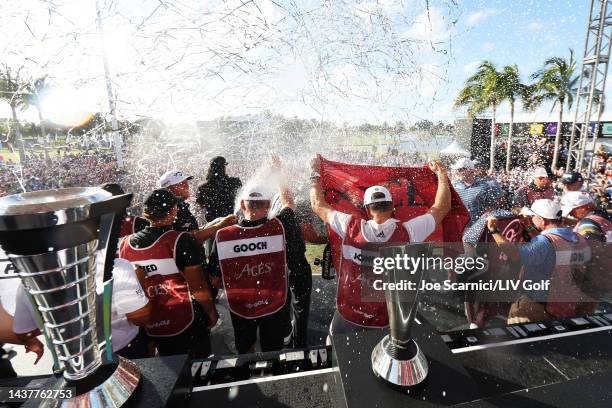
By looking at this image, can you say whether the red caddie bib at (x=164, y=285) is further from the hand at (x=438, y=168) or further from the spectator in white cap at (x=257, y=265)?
the hand at (x=438, y=168)

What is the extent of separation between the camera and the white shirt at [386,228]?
221 centimetres

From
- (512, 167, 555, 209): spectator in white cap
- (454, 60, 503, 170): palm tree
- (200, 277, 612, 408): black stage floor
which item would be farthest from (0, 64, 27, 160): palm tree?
(454, 60, 503, 170): palm tree

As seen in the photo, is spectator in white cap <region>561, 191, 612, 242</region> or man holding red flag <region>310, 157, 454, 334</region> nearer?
man holding red flag <region>310, 157, 454, 334</region>

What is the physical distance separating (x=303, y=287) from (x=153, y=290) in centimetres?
151

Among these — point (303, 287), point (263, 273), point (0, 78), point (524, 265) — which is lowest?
point (303, 287)

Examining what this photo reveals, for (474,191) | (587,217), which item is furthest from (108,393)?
(474,191)

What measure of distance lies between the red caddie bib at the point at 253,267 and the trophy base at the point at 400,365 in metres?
1.60

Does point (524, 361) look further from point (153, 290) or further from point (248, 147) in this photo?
point (248, 147)

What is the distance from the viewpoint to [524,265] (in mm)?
2783

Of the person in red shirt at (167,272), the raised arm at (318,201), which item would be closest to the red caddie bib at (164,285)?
the person in red shirt at (167,272)

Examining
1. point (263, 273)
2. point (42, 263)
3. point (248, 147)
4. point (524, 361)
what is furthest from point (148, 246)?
point (248, 147)

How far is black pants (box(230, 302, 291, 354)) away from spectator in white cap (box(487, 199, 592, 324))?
6.79 feet

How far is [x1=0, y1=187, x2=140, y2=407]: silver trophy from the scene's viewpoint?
2.20 feet

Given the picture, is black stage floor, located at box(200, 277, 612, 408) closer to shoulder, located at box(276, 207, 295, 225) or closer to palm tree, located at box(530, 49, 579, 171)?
shoulder, located at box(276, 207, 295, 225)
